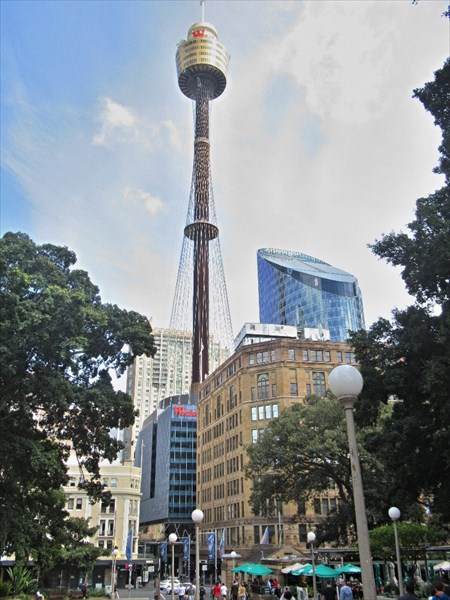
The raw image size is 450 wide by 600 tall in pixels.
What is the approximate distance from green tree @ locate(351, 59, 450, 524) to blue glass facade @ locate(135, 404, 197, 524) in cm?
9885

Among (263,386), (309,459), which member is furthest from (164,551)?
(309,459)

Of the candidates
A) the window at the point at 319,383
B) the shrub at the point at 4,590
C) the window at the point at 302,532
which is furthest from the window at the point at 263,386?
the shrub at the point at 4,590

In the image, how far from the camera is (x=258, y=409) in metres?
73.4

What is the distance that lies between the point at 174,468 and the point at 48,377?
96.6 metres

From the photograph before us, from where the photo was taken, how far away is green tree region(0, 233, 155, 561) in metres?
26.5

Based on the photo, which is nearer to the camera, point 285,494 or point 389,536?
point 389,536

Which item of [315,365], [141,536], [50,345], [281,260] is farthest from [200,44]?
[50,345]

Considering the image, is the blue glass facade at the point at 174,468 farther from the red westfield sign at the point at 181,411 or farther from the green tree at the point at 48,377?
the green tree at the point at 48,377

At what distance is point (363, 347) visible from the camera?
2514 cm

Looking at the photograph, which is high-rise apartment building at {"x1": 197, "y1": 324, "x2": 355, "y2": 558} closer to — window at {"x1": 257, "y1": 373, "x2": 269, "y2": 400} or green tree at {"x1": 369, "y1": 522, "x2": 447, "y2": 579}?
window at {"x1": 257, "y1": 373, "x2": 269, "y2": 400}

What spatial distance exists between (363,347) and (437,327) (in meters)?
3.84

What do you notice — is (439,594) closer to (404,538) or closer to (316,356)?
(404,538)

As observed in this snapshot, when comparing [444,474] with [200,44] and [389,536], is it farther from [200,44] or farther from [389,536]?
[200,44]

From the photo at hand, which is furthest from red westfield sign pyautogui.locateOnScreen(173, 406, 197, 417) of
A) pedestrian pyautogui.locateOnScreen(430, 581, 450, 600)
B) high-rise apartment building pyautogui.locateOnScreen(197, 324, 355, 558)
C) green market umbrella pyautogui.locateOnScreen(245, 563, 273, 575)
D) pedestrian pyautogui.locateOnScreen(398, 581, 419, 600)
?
pedestrian pyautogui.locateOnScreen(398, 581, 419, 600)
